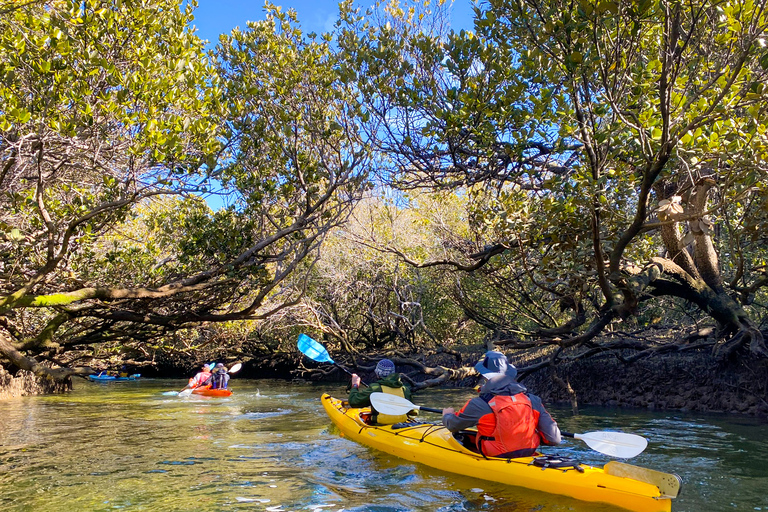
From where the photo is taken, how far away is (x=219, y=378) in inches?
598

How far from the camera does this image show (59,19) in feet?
18.0

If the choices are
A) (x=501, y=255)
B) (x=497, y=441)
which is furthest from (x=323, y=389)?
(x=497, y=441)

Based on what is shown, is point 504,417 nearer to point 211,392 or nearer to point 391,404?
point 391,404

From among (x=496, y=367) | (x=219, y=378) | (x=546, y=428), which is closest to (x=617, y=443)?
(x=546, y=428)

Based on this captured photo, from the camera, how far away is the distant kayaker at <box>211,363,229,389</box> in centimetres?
1502

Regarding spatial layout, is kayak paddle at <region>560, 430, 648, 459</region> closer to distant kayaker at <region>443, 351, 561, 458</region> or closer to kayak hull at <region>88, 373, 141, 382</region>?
distant kayaker at <region>443, 351, 561, 458</region>

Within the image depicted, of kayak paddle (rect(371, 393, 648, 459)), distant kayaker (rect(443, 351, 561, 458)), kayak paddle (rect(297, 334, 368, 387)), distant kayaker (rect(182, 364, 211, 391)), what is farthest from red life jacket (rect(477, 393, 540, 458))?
distant kayaker (rect(182, 364, 211, 391))

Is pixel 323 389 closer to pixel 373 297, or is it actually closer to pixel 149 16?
pixel 373 297

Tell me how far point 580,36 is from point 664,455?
4.74 m

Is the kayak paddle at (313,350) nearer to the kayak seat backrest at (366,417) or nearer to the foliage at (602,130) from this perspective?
the kayak seat backrest at (366,417)

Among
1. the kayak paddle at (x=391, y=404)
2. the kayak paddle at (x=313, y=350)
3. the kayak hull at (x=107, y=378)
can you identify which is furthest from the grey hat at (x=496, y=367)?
the kayak hull at (x=107, y=378)

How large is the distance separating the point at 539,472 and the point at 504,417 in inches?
22.5

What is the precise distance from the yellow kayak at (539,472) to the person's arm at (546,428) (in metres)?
0.39

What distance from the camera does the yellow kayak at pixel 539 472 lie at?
Result: 182 inches
